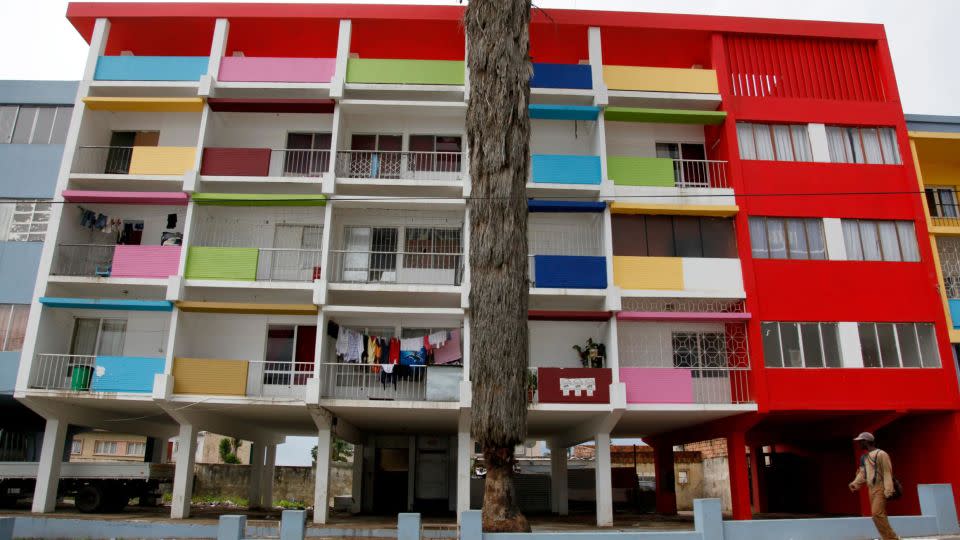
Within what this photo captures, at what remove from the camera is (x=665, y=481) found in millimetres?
24547

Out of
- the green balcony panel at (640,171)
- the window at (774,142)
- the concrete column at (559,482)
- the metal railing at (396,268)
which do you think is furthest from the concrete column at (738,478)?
the metal railing at (396,268)

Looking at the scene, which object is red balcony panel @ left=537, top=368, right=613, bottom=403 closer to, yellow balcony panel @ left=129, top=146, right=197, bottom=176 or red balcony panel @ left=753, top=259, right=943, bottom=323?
red balcony panel @ left=753, top=259, right=943, bottom=323

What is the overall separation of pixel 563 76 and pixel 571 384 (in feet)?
28.5

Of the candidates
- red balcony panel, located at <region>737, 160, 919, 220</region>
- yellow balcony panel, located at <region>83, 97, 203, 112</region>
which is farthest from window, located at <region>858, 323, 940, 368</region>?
yellow balcony panel, located at <region>83, 97, 203, 112</region>

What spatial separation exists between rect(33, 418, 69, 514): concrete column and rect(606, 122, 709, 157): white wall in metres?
17.0

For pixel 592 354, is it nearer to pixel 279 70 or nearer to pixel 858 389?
pixel 858 389

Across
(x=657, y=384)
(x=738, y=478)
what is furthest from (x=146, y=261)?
(x=738, y=478)

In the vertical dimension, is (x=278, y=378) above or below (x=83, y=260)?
below

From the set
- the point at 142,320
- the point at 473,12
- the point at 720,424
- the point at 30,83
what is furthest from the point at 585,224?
the point at 30,83

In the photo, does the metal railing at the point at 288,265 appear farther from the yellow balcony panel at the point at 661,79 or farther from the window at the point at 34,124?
the yellow balcony panel at the point at 661,79

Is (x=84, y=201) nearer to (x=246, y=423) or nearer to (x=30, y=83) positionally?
(x=30, y=83)

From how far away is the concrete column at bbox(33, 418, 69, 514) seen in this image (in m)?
18.5

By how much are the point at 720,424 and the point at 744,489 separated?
6.92ft

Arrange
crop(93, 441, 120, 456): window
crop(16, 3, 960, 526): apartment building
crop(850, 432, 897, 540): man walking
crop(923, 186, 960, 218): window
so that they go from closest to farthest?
1. crop(850, 432, 897, 540): man walking
2. crop(16, 3, 960, 526): apartment building
3. crop(923, 186, 960, 218): window
4. crop(93, 441, 120, 456): window
